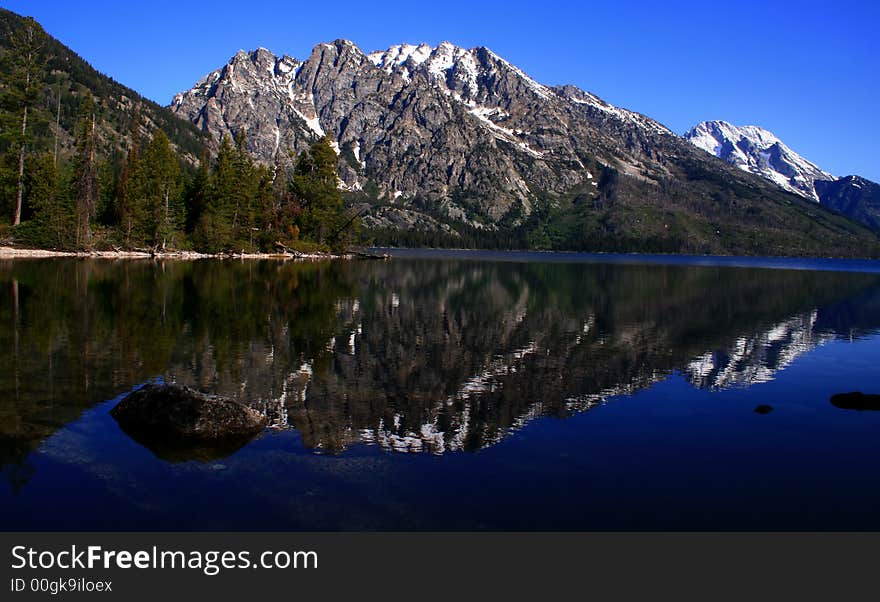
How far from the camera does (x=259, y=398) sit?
25.0 m

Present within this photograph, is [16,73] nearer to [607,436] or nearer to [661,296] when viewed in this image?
[661,296]

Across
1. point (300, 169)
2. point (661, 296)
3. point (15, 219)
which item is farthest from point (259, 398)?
point (300, 169)

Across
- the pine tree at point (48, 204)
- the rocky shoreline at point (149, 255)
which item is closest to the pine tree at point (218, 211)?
the rocky shoreline at point (149, 255)

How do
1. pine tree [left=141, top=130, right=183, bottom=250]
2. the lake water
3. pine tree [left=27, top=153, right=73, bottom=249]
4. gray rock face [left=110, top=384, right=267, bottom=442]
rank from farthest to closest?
pine tree [left=141, top=130, right=183, bottom=250], pine tree [left=27, top=153, right=73, bottom=249], gray rock face [left=110, top=384, right=267, bottom=442], the lake water

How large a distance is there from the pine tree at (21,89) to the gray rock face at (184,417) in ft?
345

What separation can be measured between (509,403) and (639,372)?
433 inches

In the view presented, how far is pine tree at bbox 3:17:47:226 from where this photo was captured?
350 feet

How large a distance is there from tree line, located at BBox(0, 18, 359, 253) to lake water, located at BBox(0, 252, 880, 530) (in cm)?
6562

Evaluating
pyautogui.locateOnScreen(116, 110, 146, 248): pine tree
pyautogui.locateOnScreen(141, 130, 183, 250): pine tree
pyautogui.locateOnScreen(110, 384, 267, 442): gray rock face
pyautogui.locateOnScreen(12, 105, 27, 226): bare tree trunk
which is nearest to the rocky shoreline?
pyautogui.locateOnScreen(116, 110, 146, 248): pine tree

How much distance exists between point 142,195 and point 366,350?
100 metres

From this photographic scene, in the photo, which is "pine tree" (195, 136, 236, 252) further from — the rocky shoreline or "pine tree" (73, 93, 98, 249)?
"pine tree" (73, 93, 98, 249)

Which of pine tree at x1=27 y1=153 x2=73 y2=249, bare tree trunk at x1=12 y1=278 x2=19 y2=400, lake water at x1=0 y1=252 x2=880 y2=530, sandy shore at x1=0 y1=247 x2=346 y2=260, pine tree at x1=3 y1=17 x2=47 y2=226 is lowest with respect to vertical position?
lake water at x1=0 y1=252 x2=880 y2=530

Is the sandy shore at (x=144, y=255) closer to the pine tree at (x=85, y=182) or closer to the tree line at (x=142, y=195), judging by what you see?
the tree line at (x=142, y=195)
